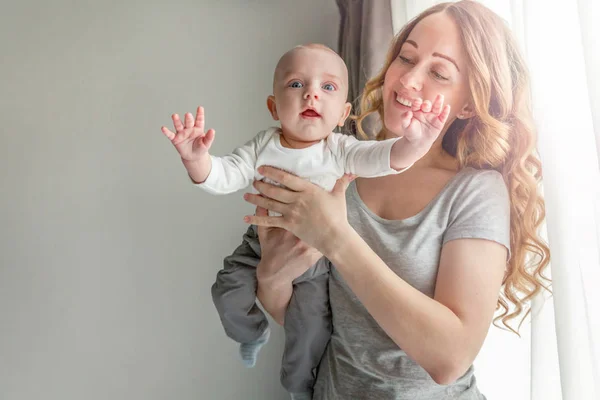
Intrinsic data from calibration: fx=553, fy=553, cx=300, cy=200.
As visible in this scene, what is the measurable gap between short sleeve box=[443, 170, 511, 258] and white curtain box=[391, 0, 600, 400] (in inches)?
3.6

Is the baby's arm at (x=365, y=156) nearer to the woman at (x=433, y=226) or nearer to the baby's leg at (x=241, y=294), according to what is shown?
the woman at (x=433, y=226)

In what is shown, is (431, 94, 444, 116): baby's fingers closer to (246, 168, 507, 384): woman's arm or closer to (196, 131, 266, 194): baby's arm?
(246, 168, 507, 384): woman's arm

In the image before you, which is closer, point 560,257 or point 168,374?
point 560,257

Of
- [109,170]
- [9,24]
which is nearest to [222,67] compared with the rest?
[109,170]

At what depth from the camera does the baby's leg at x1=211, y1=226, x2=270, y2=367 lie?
54.3 inches

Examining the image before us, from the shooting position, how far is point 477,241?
1073mm

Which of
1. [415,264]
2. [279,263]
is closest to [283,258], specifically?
[279,263]

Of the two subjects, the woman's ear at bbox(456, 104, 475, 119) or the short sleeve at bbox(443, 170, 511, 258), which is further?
the woman's ear at bbox(456, 104, 475, 119)

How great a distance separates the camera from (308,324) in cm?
129

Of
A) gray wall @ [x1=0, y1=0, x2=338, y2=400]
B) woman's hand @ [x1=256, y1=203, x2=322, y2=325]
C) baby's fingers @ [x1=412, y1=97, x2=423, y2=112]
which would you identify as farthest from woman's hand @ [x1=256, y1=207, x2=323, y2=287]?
gray wall @ [x1=0, y1=0, x2=338, y2=400]

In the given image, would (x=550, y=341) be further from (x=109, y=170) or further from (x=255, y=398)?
(x=109, y=170)

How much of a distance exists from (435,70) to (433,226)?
0.34 metres

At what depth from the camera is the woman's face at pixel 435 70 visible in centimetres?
120

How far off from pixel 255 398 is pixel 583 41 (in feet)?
6.37
